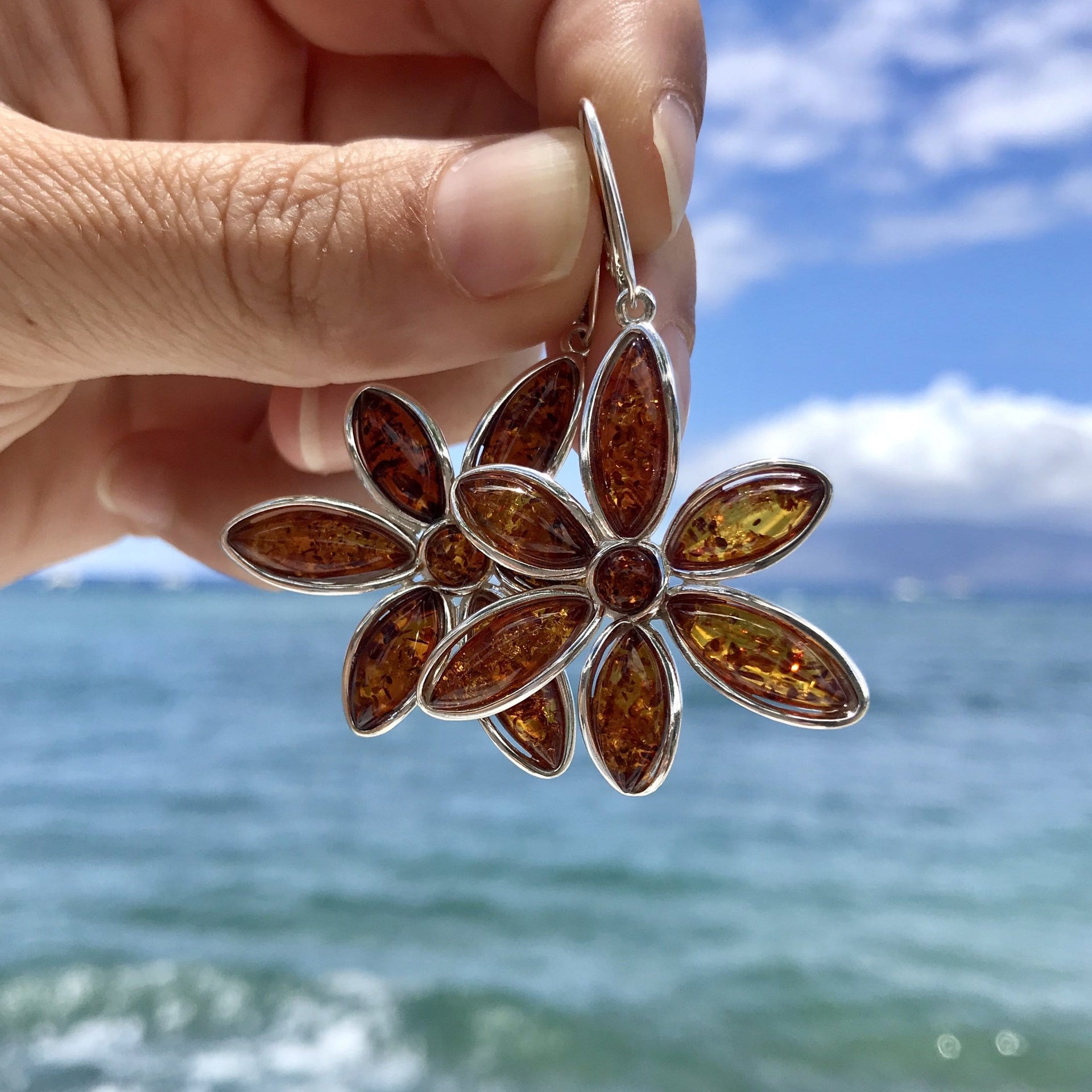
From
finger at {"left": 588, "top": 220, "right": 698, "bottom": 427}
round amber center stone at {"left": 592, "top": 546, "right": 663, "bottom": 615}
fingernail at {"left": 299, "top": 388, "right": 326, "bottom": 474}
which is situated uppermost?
finger at {"left": 588, "top": 220, "right": 698, "bottom": 427}

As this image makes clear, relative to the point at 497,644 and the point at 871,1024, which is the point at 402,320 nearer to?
the point at 497,644

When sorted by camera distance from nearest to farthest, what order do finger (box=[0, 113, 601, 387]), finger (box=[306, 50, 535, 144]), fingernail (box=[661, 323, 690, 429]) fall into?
finger (box=[0, 113, 601, 387]), fingernail (box=[661, 323, 690, 429]), finger (box=[306, 50, 535, 144])

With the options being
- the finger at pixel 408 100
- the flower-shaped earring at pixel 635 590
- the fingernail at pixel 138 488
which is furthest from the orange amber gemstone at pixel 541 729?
the finger at pixel 408 100

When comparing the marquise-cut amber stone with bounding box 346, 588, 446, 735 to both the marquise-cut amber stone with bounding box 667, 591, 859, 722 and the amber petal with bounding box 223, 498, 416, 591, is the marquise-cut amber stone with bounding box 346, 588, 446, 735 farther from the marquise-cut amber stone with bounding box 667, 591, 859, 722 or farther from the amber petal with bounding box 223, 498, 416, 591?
the marquise-cut amber stone with bounding box 667, 591, 859, 722

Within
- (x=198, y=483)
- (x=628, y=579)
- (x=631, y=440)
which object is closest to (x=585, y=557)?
(x=628, y=579)

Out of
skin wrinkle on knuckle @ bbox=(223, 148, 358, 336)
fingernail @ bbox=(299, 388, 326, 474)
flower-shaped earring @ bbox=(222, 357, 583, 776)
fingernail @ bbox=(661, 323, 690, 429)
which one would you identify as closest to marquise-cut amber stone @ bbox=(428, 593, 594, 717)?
flower-shaped earring @ bbox=(222, 357, 583, 776)

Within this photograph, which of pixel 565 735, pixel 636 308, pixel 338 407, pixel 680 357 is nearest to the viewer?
pixel 636 308

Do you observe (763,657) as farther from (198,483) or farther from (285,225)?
(198,483)
